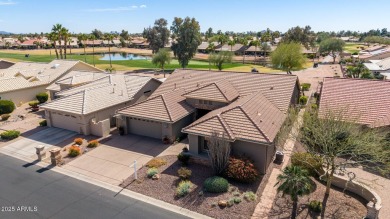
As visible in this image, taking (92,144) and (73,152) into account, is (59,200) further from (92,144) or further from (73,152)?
(92,144)

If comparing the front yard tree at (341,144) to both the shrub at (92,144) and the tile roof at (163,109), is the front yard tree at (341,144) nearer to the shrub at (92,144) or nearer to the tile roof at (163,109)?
the tile roof at (163,109)

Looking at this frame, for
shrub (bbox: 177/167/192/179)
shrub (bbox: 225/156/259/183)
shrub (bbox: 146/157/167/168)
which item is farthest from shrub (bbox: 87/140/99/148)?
shrub (bbox: 225/156/259/183)

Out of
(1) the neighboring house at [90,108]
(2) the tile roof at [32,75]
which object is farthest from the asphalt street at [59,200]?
(2) the tile roof at [32,75]

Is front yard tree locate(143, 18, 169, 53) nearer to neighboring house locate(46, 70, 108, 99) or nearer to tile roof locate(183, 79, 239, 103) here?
neighboring house locate(46, 70, 108, 99)

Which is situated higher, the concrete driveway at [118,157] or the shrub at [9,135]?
the shrub at [9,135]

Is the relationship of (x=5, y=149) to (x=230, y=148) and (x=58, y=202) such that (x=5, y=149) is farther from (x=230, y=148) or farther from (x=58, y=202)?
(x=230, y=148)

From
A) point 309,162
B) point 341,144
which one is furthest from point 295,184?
point 309,162

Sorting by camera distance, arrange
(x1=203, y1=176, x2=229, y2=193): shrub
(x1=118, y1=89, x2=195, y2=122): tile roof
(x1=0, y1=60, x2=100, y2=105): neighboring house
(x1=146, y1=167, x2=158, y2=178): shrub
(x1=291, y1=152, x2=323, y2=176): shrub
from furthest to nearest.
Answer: (x1=0, y1=60, x2=100, y2=105): neighboring house, (x1=118, y1=89, x2=195, y2=122): tile roof, (x1=146, y1=167, x2=158, y2=178): shrub, (x1=291, y1=152, x2=323, y2=176): shrub, (x1=203, y1=176, x2=229, y2=193): shrub
